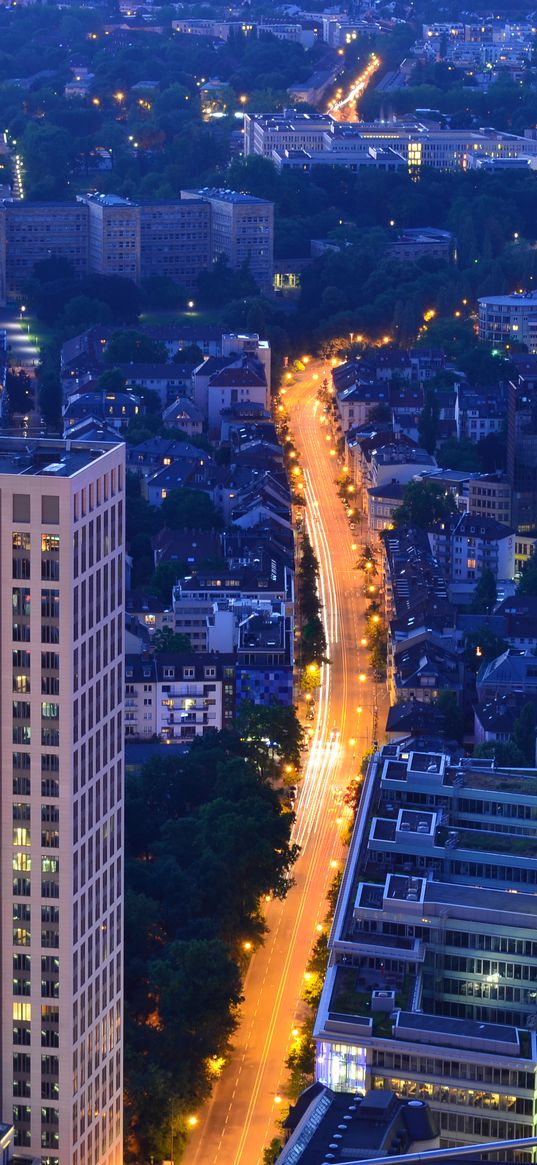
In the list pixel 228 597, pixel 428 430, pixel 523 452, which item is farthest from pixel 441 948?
pixel 428 430

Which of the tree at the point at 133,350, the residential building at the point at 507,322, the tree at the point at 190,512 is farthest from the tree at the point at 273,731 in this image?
the residential building at the point at 507,322

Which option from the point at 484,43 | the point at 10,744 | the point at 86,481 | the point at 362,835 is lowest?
the point at 484,43

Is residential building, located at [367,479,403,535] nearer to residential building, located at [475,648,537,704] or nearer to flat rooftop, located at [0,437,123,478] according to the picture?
residential building, located at [475,648,537,704]

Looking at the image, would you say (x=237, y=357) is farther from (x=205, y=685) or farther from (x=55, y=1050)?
(x=55, y=1050)

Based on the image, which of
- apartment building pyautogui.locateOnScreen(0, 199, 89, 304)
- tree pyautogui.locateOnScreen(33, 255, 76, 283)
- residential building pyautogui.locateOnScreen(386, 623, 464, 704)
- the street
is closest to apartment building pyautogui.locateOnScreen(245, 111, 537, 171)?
apartment building pyautogui.locateOnScreen(0, 199, 89, 304)

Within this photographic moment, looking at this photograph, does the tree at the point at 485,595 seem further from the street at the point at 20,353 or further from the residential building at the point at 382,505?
the street at the point at 20,353

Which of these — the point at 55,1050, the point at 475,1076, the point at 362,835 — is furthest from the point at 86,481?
the point at 362,835

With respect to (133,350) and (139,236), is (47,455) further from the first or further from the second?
(139,236)
